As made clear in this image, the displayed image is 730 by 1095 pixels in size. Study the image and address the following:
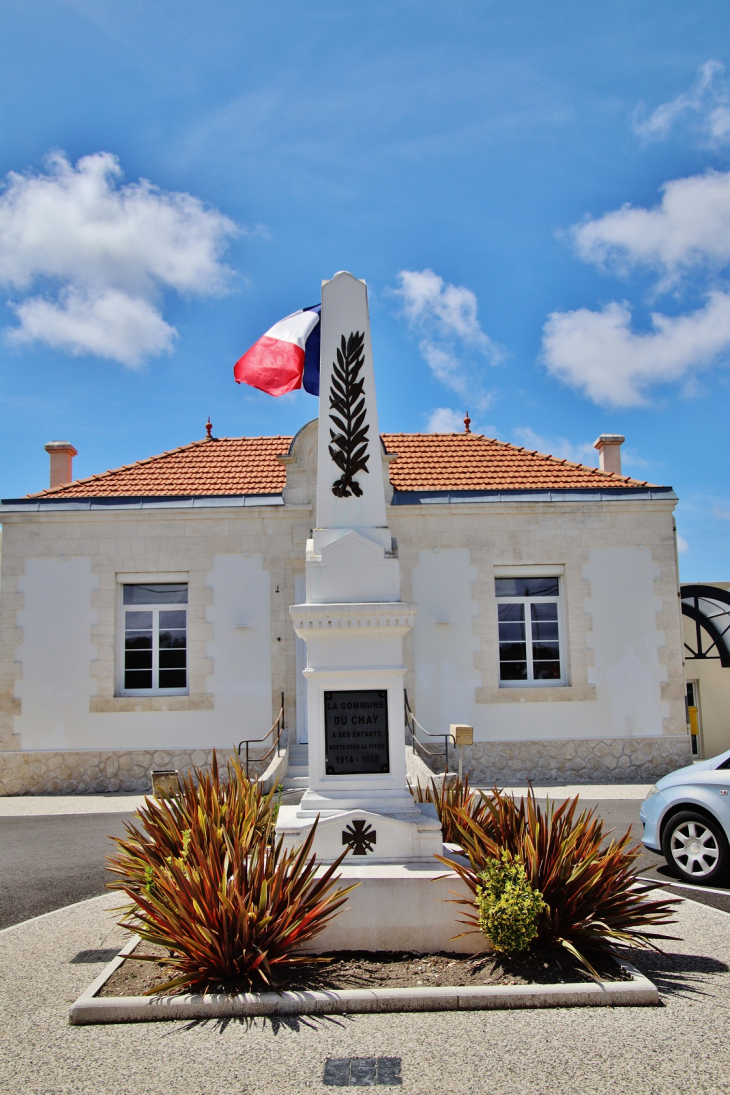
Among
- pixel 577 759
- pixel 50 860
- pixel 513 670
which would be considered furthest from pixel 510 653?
pixel 50 860

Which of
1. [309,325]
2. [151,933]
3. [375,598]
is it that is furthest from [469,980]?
[309,325]

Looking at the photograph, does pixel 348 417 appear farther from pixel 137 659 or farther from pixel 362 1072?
pixel 137 659

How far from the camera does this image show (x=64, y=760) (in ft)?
45.3

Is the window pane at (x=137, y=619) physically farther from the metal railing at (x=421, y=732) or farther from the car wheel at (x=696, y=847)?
the car wheel at (x=696, y=847)

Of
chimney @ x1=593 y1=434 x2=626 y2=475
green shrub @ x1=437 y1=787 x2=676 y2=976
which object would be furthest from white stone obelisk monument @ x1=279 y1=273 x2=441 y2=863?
chimney @ x1=593 y1=434 x2=626 y2=475

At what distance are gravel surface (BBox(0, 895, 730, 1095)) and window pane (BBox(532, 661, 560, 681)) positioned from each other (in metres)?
9.47

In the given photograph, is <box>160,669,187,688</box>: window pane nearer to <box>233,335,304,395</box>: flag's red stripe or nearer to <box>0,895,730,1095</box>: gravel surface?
<box>233,335,304,395</box>: flag's red stripe

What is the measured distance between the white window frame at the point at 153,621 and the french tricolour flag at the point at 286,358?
24.4ft

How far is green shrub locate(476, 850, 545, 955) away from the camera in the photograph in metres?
4.89

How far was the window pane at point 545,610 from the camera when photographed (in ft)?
47.8

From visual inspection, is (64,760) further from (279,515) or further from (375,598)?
(375,598)

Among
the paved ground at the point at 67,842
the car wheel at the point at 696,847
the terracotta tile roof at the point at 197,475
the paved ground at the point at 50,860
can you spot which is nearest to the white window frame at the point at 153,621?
the terracotta tile roof at the point at 197,475

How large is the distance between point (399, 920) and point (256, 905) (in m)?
1.06

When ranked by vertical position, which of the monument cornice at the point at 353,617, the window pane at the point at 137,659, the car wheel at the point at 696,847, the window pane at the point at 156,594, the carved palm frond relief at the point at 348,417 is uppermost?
the carved palm frond relief at the point at 348,417
